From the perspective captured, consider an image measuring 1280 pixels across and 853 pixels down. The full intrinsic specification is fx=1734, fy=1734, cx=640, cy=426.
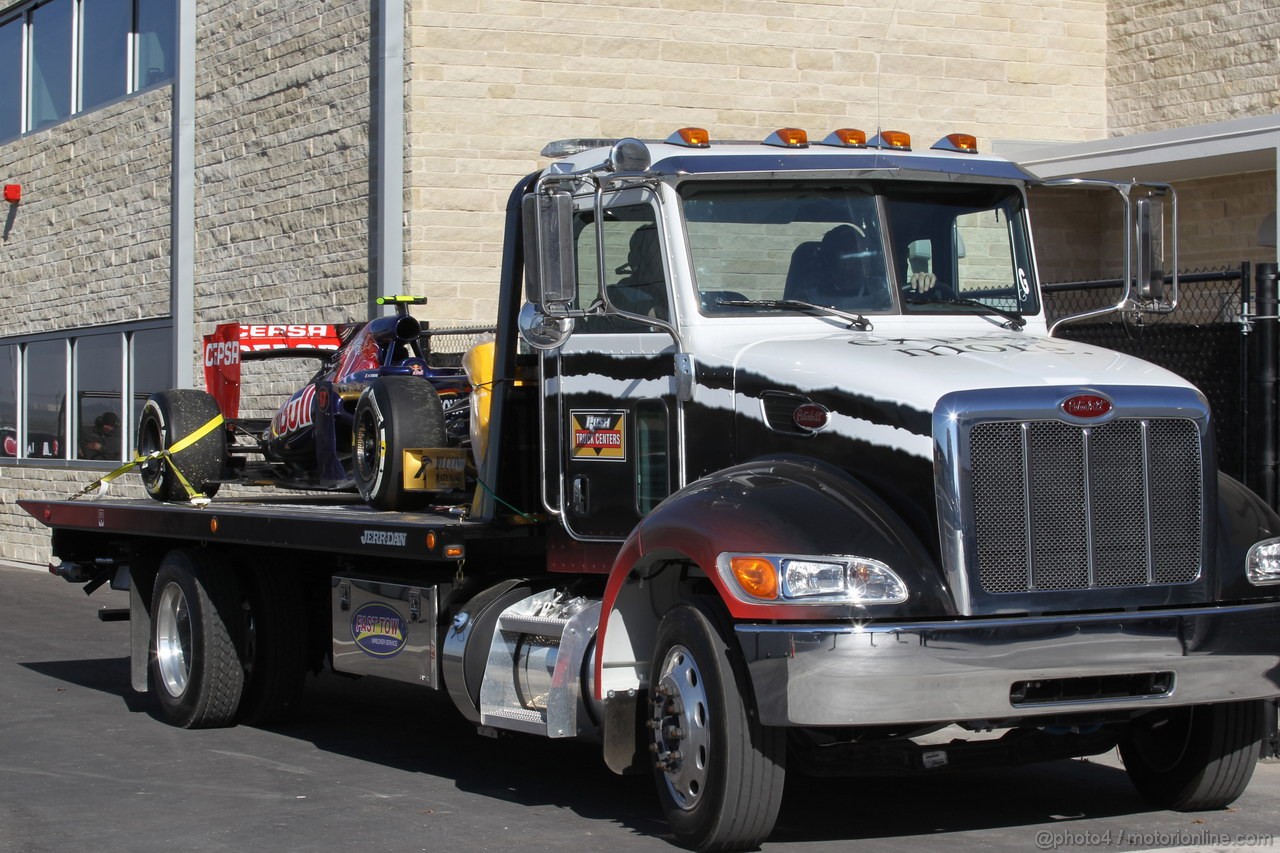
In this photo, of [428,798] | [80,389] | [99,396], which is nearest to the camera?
[428,798]

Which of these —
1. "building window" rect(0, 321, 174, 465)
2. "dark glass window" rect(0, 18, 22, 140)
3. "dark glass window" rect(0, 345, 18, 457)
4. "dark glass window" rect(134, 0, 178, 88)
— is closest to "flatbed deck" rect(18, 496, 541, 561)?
"building window" rect(0, 321, 174, 465)

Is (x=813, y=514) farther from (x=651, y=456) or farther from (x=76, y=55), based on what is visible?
(x=76, y=55)

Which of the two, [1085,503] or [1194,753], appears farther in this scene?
[1194,753]

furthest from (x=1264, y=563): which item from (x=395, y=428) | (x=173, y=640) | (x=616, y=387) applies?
(x=173, y=640)

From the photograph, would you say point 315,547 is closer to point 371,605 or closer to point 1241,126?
point 371,605

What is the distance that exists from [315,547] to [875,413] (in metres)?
3.41

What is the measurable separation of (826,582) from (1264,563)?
1.76 m

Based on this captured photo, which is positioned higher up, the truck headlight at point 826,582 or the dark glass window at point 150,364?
the dark glass window at point 150,364

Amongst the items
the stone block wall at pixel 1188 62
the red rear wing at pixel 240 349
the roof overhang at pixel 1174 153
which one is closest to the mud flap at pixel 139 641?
the red rear wing at pixel 240 349

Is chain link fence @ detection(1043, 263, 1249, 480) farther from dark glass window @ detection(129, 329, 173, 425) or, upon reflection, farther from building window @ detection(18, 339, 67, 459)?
building window @ detection(18, 339, 67, 459)

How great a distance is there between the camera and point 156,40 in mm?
20141

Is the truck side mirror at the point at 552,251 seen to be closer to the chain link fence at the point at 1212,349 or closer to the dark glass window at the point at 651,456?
the dark glass window at the point at 651,456

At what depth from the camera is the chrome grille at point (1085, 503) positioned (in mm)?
5957

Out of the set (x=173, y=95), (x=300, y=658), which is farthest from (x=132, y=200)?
(x=300, y=658)
